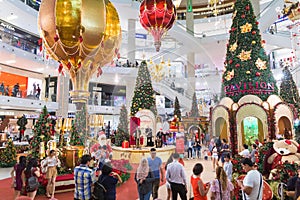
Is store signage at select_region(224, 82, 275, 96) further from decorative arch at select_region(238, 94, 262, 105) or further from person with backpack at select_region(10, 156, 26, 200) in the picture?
person with backpack at select_region(10, 156, 26, 200)

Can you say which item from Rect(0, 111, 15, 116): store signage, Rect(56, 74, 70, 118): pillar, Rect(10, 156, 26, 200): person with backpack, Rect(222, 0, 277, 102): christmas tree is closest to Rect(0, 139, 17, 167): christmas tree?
Rect(10, 156, 26, 200): person with backpack

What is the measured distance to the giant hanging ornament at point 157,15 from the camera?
12.1 ft

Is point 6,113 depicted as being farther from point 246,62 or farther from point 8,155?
point 246,62

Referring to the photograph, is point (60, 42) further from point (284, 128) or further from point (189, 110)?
point (284, 128)

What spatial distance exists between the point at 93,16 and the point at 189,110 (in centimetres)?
168

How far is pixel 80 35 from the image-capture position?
9.09ft

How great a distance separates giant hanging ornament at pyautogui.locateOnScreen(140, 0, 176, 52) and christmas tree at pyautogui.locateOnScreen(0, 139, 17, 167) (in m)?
8.15

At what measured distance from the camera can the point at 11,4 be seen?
466 inches

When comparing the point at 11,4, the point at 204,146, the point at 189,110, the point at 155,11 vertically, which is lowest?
the point at 204,146

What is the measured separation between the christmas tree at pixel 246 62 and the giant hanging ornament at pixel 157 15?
107 inches

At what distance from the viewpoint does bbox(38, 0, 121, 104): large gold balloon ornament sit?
9.14 feet

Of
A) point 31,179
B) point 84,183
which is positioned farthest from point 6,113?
point 84,183

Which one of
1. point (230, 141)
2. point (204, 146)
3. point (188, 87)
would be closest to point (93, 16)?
point (188, 87)

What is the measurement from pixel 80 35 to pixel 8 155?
8.55m
